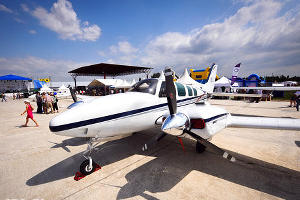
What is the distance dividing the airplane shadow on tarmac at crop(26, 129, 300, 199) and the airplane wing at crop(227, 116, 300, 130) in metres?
1.33

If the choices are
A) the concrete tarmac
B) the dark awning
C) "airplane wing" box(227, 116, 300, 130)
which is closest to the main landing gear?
the concrete tarmac

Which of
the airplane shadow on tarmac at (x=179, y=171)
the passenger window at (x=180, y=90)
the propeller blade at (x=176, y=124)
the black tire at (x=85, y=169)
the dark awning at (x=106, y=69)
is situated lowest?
the airplane shadow on tarmac at (x=179, y=171)

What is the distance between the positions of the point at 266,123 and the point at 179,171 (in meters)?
2.80

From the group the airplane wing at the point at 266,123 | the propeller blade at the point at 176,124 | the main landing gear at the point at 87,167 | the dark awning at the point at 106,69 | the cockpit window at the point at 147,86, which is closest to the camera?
the propeller blade at the point at 176,124

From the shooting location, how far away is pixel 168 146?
5645 millimetres

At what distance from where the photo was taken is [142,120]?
4.27m

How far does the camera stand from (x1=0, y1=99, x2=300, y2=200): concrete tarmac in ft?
10.2

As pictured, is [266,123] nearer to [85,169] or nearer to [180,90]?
[180,90]

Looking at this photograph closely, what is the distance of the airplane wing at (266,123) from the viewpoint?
3480 millimetres

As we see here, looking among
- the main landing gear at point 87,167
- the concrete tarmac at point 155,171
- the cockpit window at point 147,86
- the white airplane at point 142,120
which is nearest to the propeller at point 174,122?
the white airplane at point 142,120

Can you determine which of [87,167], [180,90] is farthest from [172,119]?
[87,167]

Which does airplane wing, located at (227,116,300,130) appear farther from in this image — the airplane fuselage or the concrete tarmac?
the concrete tarmac

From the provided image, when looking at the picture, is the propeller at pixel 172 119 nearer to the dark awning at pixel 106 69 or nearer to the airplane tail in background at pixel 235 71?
the airplane tail in background at pixel 235 71

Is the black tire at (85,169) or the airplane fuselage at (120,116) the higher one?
the airplane fuselage at (120,116)
